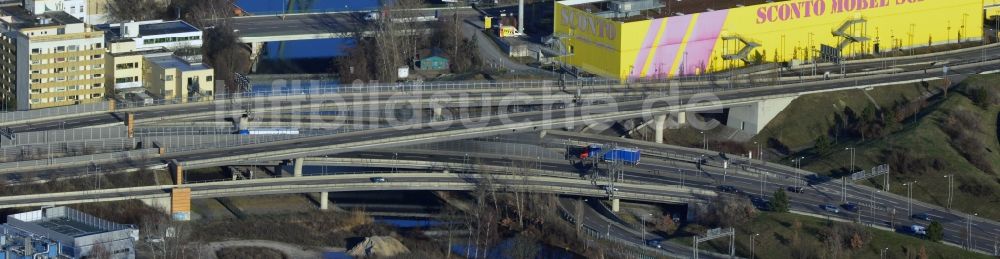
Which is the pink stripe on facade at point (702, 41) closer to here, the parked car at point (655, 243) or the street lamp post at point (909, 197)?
the street lamp post at point (909, 197)

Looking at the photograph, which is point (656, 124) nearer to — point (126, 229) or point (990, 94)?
point (990, 94)

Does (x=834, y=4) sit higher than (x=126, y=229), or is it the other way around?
(x=834, y=4)

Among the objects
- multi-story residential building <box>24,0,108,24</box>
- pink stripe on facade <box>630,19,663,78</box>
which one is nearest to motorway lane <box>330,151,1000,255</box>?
pink stripe on facade <box>630,19,663,78</box>

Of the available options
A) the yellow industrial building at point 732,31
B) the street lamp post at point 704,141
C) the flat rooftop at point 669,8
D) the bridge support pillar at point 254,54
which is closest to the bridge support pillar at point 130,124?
the bridge support pillar at point 254,54

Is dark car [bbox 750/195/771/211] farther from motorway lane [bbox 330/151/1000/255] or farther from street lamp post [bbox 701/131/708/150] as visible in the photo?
street lamp post [bbox 701/131/708/150]

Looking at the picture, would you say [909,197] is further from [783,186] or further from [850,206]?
[783,186]

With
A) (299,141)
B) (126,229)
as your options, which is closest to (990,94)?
(299,141)
